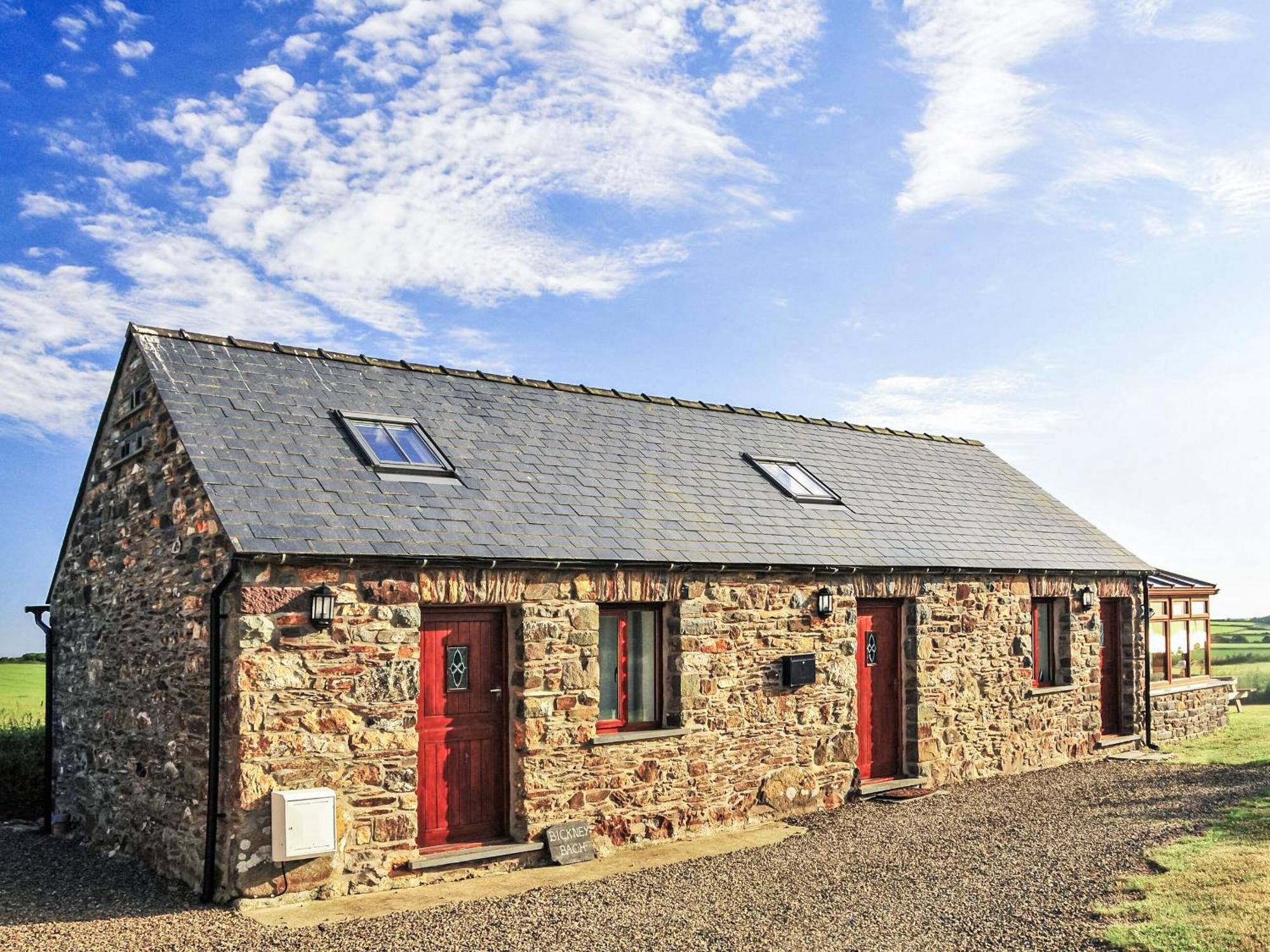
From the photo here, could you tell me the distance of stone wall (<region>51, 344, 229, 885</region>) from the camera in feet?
30.1

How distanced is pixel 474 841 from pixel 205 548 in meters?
3.65

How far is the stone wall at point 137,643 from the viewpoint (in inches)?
361

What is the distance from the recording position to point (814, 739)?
1211cm

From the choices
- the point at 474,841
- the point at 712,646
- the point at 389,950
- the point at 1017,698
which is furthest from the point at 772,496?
the point at 389,950

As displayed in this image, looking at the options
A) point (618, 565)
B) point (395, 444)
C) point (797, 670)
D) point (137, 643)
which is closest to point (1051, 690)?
point (797, 670)

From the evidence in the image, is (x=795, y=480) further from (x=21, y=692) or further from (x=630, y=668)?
(x=21, y=692)

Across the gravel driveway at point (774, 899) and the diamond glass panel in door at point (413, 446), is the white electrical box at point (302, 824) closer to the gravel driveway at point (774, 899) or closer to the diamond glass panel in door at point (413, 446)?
the gravel driveway at point (774, 899)

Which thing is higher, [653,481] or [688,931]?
[653,481]

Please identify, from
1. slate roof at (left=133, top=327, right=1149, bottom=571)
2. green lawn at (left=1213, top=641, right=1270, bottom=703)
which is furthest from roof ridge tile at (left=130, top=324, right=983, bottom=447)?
green lawn at (left=1213, top=641, right=1270, bottom=703)

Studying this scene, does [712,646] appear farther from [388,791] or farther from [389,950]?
[389,950]

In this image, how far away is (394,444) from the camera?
11000 mm

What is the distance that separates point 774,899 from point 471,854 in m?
2.74

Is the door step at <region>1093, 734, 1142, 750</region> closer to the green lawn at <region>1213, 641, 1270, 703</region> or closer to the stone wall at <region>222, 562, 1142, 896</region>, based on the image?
the stone wall at <region>222, 562, 1142, 896</region>

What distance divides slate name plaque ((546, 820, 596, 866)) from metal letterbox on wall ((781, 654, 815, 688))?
2.94 metres
